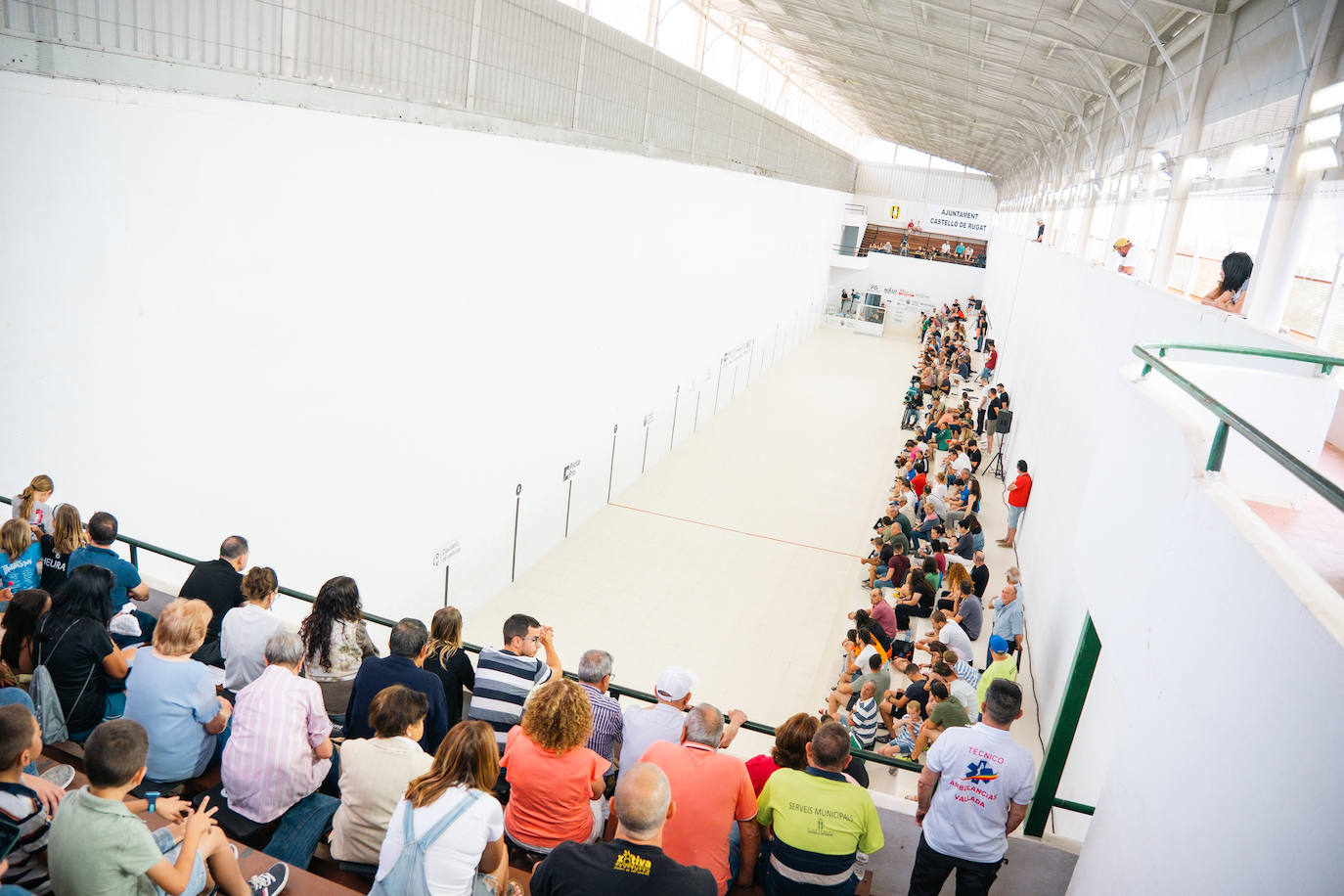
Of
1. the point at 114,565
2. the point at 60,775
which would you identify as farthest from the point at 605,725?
the point at 114,565

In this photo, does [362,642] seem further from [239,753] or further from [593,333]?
[593,333]

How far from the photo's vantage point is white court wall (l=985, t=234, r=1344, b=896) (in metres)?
1.95

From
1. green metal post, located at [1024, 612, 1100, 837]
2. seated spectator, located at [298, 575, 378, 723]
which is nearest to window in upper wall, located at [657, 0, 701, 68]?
seated spectator, located at [298, 575, 378, 723]

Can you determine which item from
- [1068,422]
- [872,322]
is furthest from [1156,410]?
[872,322]

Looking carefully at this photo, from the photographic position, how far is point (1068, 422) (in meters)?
9.68

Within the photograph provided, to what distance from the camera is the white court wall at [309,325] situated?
5.04 m

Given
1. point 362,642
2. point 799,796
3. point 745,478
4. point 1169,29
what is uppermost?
point 1169,29

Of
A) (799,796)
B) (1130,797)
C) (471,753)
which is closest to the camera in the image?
(471,753)

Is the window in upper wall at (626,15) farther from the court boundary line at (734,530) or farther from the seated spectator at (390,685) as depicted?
the seated spectator at (390,685)

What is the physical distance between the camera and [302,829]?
10.7 feet

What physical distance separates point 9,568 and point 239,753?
7.00 feet

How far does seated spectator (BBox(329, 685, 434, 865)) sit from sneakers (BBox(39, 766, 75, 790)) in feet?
3.23

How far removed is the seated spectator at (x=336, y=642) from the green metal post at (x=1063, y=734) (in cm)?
323

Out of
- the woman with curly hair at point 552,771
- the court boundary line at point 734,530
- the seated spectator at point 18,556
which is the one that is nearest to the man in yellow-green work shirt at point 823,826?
the woman with curly hair at point 552,771
